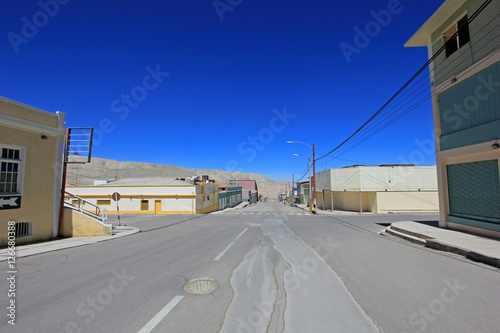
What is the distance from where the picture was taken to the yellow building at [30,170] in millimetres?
9766

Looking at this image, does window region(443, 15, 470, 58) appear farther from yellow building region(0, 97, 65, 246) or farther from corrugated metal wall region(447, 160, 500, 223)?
yellow building region(0, 97, 65, 246)

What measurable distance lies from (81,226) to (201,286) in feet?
33.9

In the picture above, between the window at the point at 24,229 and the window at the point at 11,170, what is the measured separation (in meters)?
1.35

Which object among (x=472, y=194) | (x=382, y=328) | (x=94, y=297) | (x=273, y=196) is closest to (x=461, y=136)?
(x=472, y=194)

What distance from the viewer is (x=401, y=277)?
5688mm

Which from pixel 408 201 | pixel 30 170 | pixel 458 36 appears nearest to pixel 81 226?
pixel 30 170

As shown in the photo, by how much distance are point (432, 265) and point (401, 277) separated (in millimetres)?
1603

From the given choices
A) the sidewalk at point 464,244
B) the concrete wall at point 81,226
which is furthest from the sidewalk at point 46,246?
the sidewalk at point 464,244

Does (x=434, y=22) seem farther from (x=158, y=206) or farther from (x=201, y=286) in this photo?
(x=158, y=206)

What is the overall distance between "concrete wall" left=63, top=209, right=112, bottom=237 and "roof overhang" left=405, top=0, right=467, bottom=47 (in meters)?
18.5

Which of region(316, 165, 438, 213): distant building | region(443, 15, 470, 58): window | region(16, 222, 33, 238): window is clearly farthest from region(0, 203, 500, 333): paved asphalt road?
region(316, 165, 438, 213): distant building

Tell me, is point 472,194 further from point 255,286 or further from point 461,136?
point 255,286

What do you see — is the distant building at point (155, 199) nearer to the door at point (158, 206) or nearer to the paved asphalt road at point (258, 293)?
the door at point (158, 206)

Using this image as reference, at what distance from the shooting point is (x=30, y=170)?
1064cm
